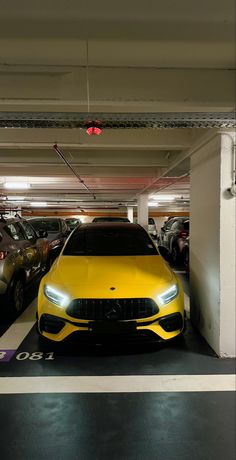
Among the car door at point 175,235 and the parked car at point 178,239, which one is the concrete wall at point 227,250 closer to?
the parked car at point 178,239

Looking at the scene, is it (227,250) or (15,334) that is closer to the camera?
(227,250)

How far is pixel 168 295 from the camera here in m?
3.12

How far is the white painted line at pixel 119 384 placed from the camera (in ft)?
8.30

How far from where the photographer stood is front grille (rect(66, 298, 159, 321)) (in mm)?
2949

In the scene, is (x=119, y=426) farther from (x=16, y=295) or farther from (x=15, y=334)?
(x=16, y=295)

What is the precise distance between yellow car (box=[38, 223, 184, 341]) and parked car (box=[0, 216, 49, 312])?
1014 millimetres

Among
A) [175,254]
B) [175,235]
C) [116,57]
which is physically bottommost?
[175,254]

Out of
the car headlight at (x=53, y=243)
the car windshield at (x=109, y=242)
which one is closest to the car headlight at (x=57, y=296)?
the car windshield at (x=109, y=242)

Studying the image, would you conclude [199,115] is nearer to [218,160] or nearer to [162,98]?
[162,98]

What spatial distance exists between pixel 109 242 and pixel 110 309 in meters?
1.47

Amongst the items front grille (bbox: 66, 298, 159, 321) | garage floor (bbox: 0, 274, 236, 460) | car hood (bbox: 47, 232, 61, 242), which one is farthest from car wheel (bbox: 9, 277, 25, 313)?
car hood (bbox: 47, 232, 61, 242)

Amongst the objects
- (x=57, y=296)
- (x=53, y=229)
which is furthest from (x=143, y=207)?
(x=57, y=296)

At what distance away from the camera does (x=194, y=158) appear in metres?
3.97

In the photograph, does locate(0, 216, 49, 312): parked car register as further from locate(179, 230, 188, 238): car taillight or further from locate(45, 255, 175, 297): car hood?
locate(179, 230, 188, 238): car taillight
